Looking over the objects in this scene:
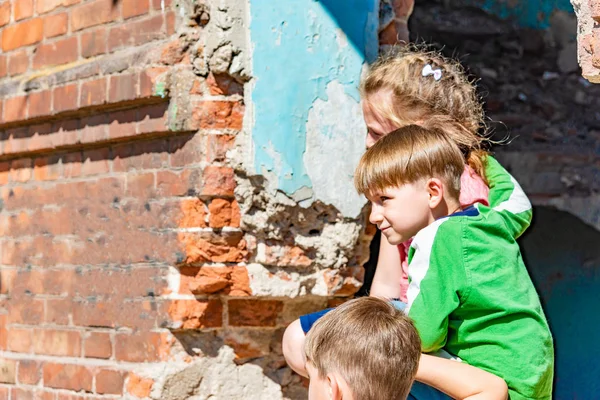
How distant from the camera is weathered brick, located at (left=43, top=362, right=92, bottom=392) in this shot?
3.92 m

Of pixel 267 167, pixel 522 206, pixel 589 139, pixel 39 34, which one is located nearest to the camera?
pixel 522 206

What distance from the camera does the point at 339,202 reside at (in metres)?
3.67

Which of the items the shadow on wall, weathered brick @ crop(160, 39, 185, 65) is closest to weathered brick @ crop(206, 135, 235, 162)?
weathered brick @ crop(160, 39, 185, 65)

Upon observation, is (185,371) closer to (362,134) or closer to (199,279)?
(199,279)

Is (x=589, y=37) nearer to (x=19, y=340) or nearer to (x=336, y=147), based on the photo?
(x=336, y=147)

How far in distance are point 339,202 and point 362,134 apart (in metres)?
0.28

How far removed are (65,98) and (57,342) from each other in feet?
3.31

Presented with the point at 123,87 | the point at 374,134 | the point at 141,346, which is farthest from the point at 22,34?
the point at 374,134

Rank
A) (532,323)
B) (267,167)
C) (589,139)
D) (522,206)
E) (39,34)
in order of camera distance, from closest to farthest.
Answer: (532,323) → (522,206) → (267,167) → (39,34) → (589,139)

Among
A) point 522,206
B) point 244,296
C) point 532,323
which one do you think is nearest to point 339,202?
point 244,296

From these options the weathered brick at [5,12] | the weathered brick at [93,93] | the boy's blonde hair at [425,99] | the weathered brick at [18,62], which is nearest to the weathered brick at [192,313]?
the weathered brick at [93,93]

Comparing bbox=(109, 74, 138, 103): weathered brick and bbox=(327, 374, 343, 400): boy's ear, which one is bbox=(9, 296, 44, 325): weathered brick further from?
bbox=(327, 374, 343, 400): boy's ear

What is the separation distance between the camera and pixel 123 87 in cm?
377

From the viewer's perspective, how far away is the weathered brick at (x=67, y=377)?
3.92 metres
